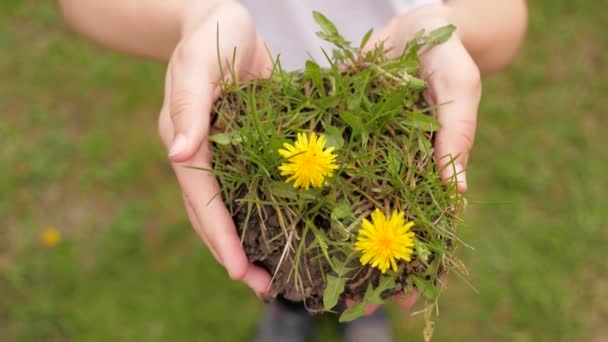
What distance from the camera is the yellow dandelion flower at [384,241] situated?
117 cm

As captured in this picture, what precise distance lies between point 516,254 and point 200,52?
1.74 metres

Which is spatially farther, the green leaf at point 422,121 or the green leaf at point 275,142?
the green leaf at point 422,121

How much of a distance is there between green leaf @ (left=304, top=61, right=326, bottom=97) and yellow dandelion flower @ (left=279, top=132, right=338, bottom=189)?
0.18 meters

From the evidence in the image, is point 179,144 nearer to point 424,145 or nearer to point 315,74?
point 315,74

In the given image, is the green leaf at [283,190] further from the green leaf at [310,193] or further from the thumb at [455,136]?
the thumb at [455,136]

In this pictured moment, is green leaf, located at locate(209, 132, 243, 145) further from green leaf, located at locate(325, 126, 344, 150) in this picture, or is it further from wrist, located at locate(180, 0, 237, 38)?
wrist, located at locate(180, 0, 237, 38)

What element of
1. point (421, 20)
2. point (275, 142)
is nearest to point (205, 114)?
point (275, 142)

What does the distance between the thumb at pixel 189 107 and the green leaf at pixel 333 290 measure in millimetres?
398

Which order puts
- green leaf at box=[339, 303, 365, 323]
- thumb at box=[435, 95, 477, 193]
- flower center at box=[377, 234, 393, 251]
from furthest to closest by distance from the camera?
thumb at box=[435, 95, 477, 193]
green leaf at box=[339, 303, 365, 323]
flower center at box=[377, 234, 393, 251]

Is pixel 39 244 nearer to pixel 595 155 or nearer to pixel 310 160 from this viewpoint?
pixel 310 160

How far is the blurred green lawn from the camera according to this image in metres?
2.45

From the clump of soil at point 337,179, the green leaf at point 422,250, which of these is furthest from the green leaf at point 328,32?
the green leaf at point 422,250

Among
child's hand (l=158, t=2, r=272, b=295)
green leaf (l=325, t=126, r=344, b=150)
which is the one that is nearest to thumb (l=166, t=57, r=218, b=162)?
child's hand (l=158, t=2, r=272, b=295)

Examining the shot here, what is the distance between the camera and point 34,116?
2.87m
